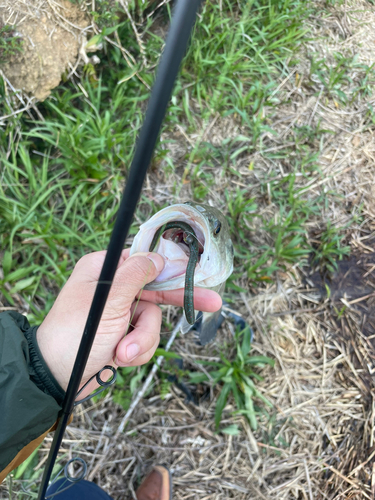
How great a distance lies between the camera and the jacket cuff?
1.40 metres

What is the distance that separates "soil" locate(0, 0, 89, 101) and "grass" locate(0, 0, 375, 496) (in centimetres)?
14

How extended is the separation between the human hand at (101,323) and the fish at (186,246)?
0.06 meters

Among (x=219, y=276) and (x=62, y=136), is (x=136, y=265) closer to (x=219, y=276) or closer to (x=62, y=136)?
(x=219, y=276)

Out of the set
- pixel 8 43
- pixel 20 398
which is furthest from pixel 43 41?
pixel 20 398

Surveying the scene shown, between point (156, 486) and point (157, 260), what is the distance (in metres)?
1.52

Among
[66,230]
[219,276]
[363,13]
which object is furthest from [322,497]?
[363,13]

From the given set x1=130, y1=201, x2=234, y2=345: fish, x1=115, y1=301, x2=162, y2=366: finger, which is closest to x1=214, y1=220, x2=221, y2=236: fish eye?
x1=130, y1=201, x2=234, y2=345: fish

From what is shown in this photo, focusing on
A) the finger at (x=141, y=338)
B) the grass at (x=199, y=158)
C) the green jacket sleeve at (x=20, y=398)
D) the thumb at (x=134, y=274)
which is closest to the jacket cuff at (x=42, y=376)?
the green jacket sleeve at (x=20, y=398)

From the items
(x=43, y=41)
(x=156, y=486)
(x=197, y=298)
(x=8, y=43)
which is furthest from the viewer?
(x=43, y=41)

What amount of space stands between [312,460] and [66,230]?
90.5 inches

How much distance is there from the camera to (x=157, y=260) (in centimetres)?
134

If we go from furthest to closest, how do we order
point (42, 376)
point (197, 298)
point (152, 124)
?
point (197, 298), point (42, 376), point (152, 124)

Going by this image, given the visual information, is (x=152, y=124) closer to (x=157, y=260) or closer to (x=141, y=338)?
(x=157, y=260)

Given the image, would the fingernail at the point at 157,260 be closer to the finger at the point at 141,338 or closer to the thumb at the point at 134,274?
the thumb at the point at 134,274
